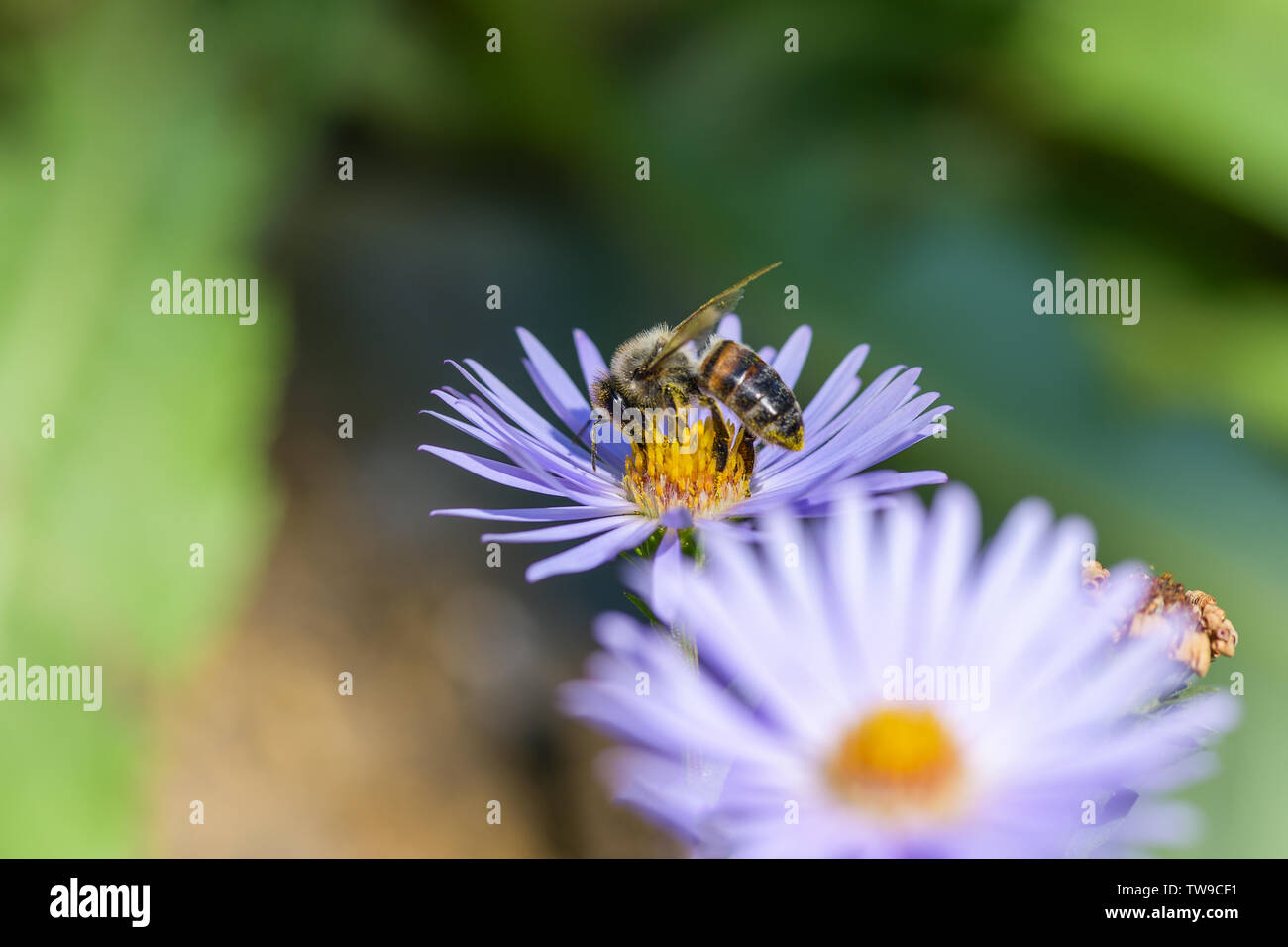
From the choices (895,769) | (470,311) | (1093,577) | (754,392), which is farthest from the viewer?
(470,311)

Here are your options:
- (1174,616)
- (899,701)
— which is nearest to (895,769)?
(899,701)

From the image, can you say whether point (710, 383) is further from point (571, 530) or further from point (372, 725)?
point (372, 725)

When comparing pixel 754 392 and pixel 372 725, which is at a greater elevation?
pixel 754 392

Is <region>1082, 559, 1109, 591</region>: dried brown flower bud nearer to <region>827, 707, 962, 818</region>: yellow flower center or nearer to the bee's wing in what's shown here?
<region>827, 707, 962, 818</region>: yellow flower center

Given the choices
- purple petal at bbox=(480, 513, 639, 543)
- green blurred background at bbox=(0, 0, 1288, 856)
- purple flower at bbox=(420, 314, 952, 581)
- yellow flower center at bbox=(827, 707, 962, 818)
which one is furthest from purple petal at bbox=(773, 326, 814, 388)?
green blurred background at bbox=(0, 0, 1288, 856)

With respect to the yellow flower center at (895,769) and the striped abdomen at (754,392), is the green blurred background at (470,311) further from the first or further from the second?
the yellow flower center at (895,769)
